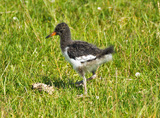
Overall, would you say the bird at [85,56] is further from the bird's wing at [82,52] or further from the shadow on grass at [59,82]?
the shadow on grass at [59,82]

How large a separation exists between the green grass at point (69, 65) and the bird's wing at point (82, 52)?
0.46 m

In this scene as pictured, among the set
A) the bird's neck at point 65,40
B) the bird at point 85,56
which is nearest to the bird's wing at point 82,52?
the bird at point 85,56

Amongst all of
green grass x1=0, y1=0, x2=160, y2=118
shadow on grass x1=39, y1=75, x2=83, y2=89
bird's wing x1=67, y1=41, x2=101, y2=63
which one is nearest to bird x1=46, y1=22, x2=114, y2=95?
bird's wing x1=67, y1=41, x2=101, y2=63

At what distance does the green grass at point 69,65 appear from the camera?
452 centimetres

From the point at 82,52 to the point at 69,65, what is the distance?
1.02 m

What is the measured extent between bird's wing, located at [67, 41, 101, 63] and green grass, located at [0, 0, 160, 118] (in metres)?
0.46

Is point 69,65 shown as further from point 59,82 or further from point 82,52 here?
point 82,52

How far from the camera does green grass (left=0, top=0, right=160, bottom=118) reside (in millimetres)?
4520

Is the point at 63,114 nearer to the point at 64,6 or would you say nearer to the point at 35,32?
the point at 35,32

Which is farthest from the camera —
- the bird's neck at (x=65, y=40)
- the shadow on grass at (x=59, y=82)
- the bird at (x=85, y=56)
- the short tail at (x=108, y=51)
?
the bird's neck at (x=65, y=40)

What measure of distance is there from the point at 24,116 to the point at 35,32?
108 inches

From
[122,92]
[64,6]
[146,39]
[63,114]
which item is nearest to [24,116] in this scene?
[63,114]

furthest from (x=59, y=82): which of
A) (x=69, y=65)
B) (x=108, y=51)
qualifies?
(x=108, y=51)

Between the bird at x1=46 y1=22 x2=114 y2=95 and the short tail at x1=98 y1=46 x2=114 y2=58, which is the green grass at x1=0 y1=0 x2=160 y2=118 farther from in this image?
the short tail at x1=98 y1=46 x2=114 y2=58
